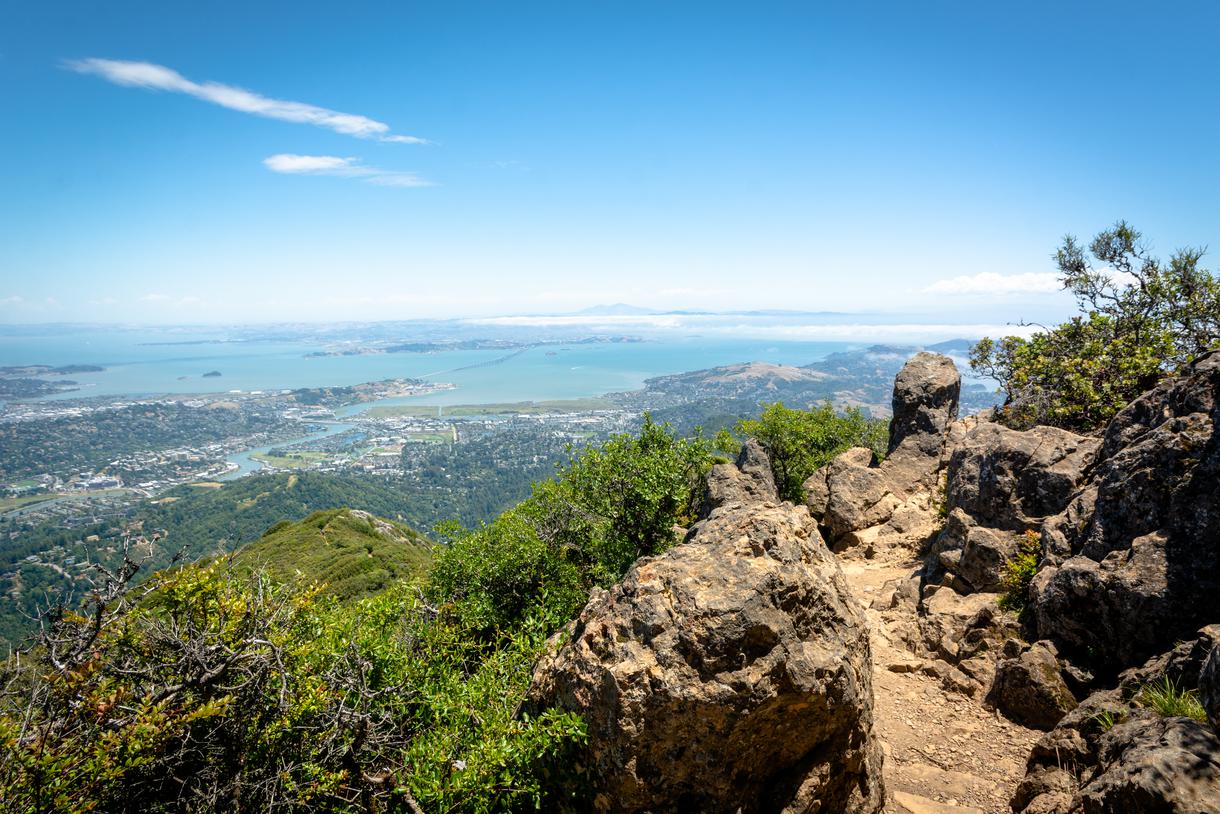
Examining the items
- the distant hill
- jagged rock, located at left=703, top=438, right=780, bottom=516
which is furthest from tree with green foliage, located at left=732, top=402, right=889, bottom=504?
the distant hill

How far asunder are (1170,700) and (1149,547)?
2907 millimetres

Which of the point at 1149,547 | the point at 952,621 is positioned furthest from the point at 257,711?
the point at 1149,547

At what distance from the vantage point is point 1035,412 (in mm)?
16516

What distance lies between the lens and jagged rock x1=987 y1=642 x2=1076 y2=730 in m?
8.34

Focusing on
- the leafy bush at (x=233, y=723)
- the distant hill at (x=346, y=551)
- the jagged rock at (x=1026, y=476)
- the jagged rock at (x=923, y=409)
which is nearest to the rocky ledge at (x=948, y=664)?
the jagged rock at (x=1026, y=476)

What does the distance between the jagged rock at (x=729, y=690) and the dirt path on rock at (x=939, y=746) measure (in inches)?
41.2

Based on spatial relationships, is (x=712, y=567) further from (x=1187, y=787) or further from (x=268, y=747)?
(x=268, y=747)

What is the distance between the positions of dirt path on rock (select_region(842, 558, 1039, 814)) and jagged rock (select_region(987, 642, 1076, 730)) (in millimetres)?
204

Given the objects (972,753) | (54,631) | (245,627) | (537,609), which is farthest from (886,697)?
(54,631)

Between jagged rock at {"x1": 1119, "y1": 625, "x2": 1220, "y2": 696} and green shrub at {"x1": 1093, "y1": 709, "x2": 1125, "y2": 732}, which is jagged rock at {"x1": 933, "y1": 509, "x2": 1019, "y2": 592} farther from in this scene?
green shrub at {"x1": 1093, "y1": 709, "x2": 1125, "y2": 732}

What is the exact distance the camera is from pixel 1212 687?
5.53 meters

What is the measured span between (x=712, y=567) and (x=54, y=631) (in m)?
7.41

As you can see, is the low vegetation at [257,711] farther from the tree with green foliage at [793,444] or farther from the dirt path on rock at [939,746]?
the tree with green foliage at [793,444]

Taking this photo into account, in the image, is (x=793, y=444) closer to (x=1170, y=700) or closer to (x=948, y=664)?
(x=948, y=664)
